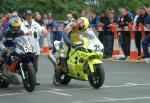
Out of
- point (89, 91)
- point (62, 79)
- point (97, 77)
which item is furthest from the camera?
point (62, 79)

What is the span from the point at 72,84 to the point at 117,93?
7.37ft

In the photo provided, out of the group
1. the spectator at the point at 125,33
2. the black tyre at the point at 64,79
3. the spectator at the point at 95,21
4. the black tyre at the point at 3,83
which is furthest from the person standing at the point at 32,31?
the spectator at the point at 95,21

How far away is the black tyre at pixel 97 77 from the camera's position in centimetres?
1420

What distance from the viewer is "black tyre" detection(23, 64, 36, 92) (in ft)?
45.2

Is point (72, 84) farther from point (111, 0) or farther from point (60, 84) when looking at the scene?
point (111, 0)

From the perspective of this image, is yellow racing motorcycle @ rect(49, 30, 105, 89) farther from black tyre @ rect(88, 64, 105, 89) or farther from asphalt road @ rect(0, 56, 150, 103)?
asphalt road @ rect(0, 56, 150, 103)

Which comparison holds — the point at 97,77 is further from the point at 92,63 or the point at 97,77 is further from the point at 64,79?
the point at 64,79

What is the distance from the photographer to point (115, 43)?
79.2ft

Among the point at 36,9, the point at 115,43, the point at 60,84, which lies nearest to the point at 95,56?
the point at 60,84

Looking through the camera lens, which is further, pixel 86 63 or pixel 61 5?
pixel 61 5

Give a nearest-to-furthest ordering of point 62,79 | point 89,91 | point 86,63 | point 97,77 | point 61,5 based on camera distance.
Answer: point 89,91 → point 97,77 → point 86,63 → point 62,79 → point 61,5

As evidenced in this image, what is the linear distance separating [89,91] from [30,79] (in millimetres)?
1365

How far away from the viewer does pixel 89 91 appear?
14.1m

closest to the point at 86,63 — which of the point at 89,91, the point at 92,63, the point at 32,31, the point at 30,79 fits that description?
Result: the point at 92,63
